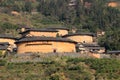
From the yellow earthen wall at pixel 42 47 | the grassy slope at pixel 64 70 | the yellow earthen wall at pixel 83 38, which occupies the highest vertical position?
the yellow earthen wall at pixel 42 47

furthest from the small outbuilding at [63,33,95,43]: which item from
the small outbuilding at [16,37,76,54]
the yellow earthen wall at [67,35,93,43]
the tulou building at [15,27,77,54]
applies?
the small outbuilding at [16,37,76,54]

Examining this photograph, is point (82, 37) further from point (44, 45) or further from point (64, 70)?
point (64, 70)

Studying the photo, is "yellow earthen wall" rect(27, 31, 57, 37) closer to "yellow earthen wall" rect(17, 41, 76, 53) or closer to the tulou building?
the tulou building

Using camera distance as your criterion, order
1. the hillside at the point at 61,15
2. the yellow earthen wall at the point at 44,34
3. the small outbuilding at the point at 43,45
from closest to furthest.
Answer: the small outbuilding at the point at 43,45, the yellow earthen wall at the point at 44,34, the hillside at the point at 61,15

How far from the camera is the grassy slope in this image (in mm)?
27859

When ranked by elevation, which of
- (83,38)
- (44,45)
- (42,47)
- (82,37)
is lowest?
(83,38)

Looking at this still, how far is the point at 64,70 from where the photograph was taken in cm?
2897

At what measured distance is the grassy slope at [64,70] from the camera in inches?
1097

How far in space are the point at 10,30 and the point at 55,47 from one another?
2906 cm

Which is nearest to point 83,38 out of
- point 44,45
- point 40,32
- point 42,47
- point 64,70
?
point 40,32

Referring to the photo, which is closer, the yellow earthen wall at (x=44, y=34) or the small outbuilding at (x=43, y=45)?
the small outbuilding at (x=43, y=45)

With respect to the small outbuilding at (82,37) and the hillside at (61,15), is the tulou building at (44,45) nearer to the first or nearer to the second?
the small outbuilding at (82,37)

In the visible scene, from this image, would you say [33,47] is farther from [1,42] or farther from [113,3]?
[113,3]

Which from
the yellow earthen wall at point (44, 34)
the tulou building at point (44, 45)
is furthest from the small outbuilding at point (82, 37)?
the tulou building at point (44, 45)
